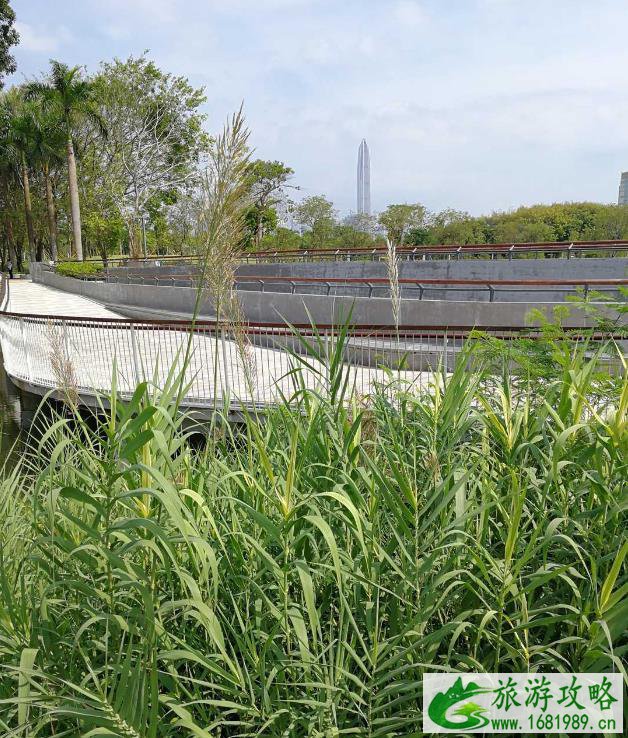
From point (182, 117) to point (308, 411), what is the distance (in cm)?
5119

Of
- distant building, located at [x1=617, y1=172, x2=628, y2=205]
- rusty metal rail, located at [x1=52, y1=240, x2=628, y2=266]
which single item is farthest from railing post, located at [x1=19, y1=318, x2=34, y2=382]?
distant building, located at [x1=617, y1=172, x2=628, y2=205]

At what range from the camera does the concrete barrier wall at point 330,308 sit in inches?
510

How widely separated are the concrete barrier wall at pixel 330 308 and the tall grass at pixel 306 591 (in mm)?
3571

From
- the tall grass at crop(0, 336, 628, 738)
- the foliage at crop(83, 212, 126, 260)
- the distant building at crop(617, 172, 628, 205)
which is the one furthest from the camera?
the distant building at crop(617, 172, 628, 205)

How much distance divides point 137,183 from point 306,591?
50815mm

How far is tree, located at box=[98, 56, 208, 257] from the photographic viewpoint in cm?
4634

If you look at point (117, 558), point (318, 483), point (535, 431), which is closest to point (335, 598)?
point (318, 483)

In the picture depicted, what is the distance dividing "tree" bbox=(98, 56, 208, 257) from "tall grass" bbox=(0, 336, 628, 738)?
46.5 m

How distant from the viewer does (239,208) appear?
7.10 ft

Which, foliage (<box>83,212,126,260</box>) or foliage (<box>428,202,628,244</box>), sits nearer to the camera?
foliage (<box>428,202,628,244</box>)

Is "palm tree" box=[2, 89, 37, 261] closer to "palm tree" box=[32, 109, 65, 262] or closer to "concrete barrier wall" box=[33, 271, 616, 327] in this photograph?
"palm tree" box=[32, 109, 65, 262]

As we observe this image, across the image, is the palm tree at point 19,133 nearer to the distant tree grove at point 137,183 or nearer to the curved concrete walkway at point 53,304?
the distant tree grove at point 137,183

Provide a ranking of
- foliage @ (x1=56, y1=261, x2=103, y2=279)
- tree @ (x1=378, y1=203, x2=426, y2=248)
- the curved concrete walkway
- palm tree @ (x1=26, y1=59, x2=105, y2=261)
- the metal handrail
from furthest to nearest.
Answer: tree @ (x1=378, y1=203, x2=426, y2=248) < palm tree @ (x1=26, y1=59, x2=105, y2=261) < foliage @ (x1=56, y1=261, x2=103, y2=279) < the curved concrete walkway < the metal handrail

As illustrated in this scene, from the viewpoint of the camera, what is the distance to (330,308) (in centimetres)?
1620
